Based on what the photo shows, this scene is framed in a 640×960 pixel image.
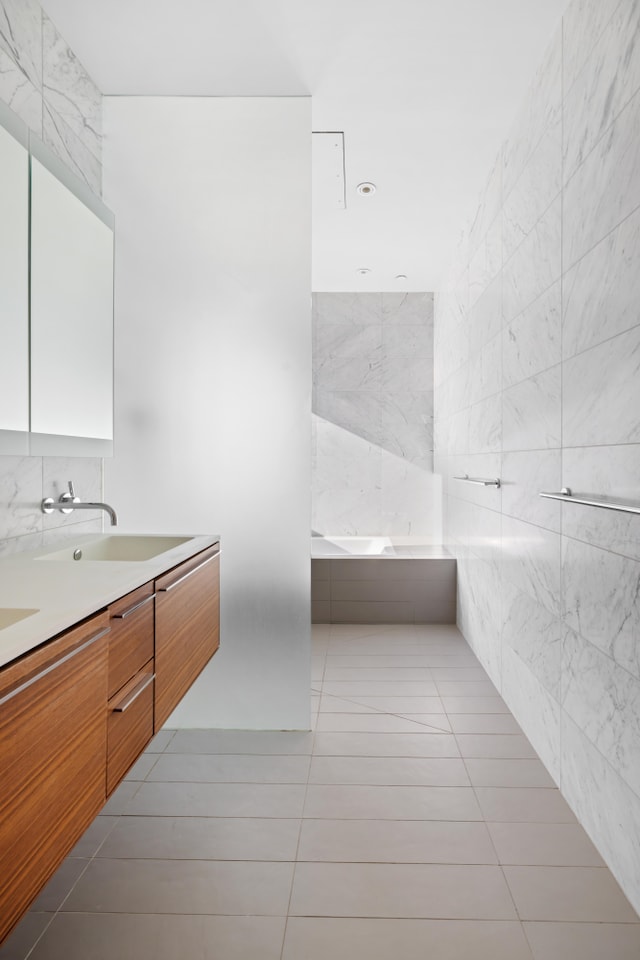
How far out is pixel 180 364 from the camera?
2652mm

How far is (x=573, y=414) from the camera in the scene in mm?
2016

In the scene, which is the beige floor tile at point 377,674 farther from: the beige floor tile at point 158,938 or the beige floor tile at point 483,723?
the beige floor tile at point 158,938

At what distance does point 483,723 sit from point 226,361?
1.93m

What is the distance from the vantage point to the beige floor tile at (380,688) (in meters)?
3.08

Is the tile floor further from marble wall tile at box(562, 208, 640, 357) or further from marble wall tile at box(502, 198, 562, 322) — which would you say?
marble wall tile at box(502, 198, 562, 322)

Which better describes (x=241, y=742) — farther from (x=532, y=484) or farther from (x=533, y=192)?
(x=533, y=192)

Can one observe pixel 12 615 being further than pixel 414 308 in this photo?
No

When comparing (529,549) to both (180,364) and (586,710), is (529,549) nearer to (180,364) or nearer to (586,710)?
(586,710)

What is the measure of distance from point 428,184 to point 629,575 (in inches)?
102

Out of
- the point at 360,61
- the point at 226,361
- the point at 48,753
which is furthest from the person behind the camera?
the point at 226,361

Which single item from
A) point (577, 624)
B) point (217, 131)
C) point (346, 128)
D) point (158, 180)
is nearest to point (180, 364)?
point (158, 180)

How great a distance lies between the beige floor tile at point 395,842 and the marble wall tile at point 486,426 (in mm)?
1734

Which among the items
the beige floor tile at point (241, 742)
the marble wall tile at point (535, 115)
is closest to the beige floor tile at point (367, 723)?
the beige floor tile at point (241, 742)

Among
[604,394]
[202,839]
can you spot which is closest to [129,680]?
[202,839]
